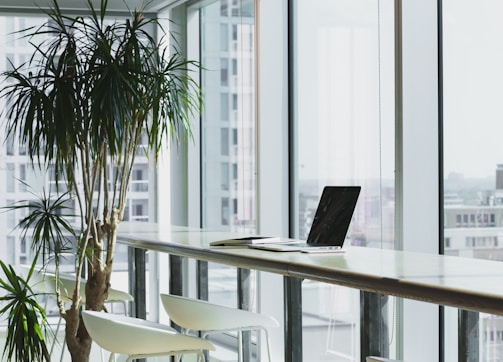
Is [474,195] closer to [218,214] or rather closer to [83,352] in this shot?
[83,352]

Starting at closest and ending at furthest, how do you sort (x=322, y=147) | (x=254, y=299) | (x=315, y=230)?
(x=315, y=230)
(x=322, y=147)
(x=254, y=299)

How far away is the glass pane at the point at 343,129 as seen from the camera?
3.85 meters

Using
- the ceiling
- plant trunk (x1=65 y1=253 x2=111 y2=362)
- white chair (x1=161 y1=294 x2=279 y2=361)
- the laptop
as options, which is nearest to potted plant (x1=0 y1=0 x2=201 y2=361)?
plant trunk (x1=65 y1=253 x2=111 y2=362)

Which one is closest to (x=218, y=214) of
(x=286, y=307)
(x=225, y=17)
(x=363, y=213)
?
(x=225, y=17)

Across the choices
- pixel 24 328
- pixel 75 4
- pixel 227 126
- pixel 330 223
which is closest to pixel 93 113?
pixel 24 328

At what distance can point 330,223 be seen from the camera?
10.1 feet

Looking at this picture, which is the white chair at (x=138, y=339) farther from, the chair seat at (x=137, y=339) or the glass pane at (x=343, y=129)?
the glass pane at (x=343, y=129)

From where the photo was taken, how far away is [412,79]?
3.54m

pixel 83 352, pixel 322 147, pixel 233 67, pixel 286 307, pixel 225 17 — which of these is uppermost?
pixel 225 17

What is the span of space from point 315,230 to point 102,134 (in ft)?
3.33

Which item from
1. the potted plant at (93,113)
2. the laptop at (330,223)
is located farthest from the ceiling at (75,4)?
the laptop at (330,223)

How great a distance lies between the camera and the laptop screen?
9.82 feet

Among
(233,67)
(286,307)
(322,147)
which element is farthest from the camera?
(233,67)

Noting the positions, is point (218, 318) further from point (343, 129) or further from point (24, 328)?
point (343, 129)
